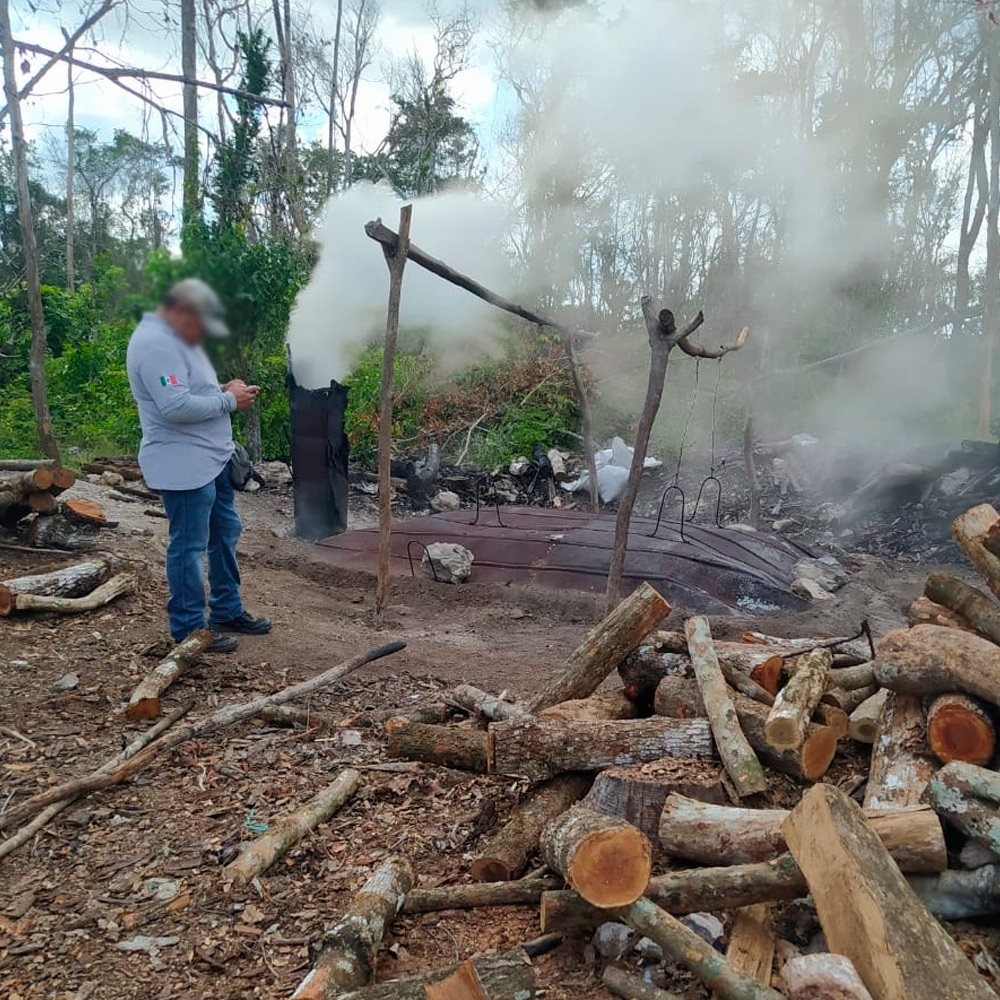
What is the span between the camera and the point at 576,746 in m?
2.55

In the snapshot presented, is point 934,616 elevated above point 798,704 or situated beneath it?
elevated above

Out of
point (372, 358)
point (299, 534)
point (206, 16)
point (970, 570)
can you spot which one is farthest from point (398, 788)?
point (372, 358)

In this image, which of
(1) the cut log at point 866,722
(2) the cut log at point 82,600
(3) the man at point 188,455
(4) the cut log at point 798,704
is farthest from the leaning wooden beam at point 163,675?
(1) the cut log at point 866,722

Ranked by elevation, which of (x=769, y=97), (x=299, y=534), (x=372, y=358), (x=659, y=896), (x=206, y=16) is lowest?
(x=299, y=534)

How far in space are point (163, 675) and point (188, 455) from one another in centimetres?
104

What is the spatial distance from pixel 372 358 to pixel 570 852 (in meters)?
13.8

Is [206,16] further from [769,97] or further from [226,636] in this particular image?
[769,97]

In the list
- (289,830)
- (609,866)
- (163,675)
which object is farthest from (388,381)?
(609,866)

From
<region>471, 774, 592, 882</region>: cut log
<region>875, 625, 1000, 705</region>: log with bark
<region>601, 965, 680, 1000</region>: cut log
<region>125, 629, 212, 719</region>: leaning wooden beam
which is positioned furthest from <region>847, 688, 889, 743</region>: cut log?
<region>125, 629, 212, 719</region>: leaning wooden beam

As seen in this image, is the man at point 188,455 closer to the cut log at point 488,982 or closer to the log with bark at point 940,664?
the cut log at point 488,982

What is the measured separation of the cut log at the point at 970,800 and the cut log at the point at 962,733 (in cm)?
33

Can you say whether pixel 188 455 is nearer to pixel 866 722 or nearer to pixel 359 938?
pixel 359 938

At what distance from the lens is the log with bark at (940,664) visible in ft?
7.86

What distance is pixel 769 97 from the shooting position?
15359mm
